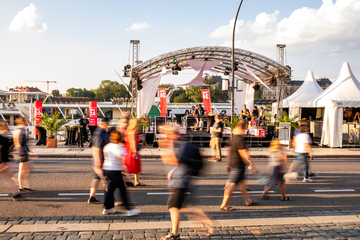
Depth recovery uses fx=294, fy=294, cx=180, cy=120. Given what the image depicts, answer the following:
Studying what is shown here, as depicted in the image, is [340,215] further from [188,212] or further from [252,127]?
[252,127]

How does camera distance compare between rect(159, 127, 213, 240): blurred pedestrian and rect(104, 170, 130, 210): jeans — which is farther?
rect(104, 170, 130, 210): jeans

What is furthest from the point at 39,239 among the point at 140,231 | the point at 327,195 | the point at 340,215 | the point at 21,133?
the point at 327,195

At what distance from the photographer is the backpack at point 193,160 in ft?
13.8

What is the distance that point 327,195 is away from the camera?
23.1 feet

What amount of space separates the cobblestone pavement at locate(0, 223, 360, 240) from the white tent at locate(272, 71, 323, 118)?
1629 cm

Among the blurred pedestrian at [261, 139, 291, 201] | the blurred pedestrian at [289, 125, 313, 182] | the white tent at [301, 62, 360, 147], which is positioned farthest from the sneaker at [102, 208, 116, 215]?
the white tent at [301, 62, 360, 147]

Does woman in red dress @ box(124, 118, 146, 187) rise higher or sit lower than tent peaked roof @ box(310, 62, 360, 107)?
lower

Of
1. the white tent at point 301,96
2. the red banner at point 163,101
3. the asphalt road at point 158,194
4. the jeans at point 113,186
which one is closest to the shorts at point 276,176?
the asphalt road at point 158,194

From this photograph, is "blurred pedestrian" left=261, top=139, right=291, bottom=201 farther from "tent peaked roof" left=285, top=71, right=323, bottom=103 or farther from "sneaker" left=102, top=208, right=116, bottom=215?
"tent peaked roof" left=285, top=71, right=323, bottom=103

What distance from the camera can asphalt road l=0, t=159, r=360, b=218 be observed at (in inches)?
228

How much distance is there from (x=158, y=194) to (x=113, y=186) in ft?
6.27

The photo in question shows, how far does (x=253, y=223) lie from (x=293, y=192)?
2745 mm

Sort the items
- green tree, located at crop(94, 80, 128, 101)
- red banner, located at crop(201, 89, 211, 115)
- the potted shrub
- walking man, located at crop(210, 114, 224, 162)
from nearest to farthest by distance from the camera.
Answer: walking man, located at crop(210, 114, 224, 162), the potted shrub, red banner, located at crop(201, 89, 211, 115), green tree, located at crop(94, 80, 128, 101)

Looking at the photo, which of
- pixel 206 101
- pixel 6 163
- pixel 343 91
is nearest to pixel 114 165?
pixel 6 163
